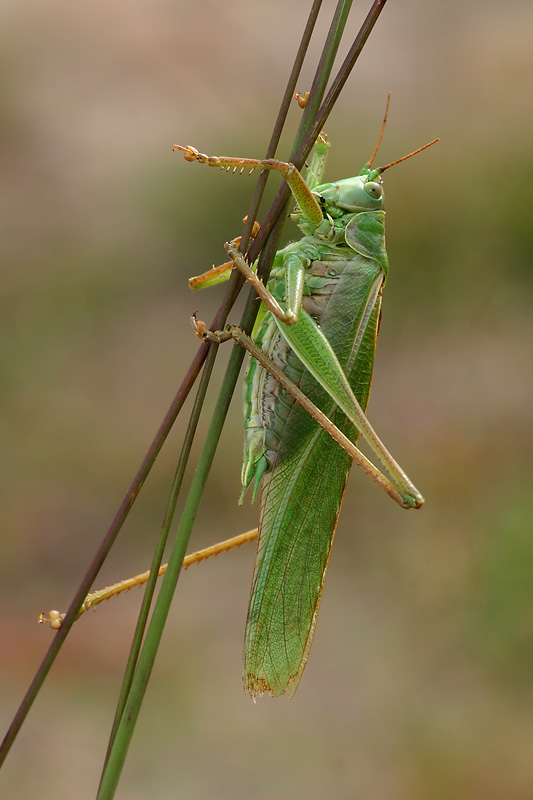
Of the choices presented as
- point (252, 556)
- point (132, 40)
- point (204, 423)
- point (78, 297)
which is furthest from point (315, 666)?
point (132, 40)

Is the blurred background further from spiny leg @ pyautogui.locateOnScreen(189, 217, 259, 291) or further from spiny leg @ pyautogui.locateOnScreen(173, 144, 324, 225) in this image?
spiny leg @ pyautogui.locateOnScreen(173, 144, 324, 225)

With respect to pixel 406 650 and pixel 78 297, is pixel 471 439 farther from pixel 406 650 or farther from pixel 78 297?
pixel 78 297

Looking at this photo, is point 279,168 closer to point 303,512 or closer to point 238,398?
point 303,512

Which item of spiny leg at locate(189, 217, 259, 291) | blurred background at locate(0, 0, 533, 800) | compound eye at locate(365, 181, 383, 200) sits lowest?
blurred background at locate(0, 0, 533, 800)

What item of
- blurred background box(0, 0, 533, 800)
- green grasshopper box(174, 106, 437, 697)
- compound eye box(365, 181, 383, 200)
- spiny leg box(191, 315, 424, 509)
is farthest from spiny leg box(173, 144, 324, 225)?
blurred background box(0, 0, 533, 800)

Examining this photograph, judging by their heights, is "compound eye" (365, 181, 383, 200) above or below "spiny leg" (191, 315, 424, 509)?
above

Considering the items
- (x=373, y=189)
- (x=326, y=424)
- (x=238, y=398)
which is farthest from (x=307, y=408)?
(x=238, y=398)

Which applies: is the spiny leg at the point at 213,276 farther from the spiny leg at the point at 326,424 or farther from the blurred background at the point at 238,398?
the blurred background at the point at 238,398
